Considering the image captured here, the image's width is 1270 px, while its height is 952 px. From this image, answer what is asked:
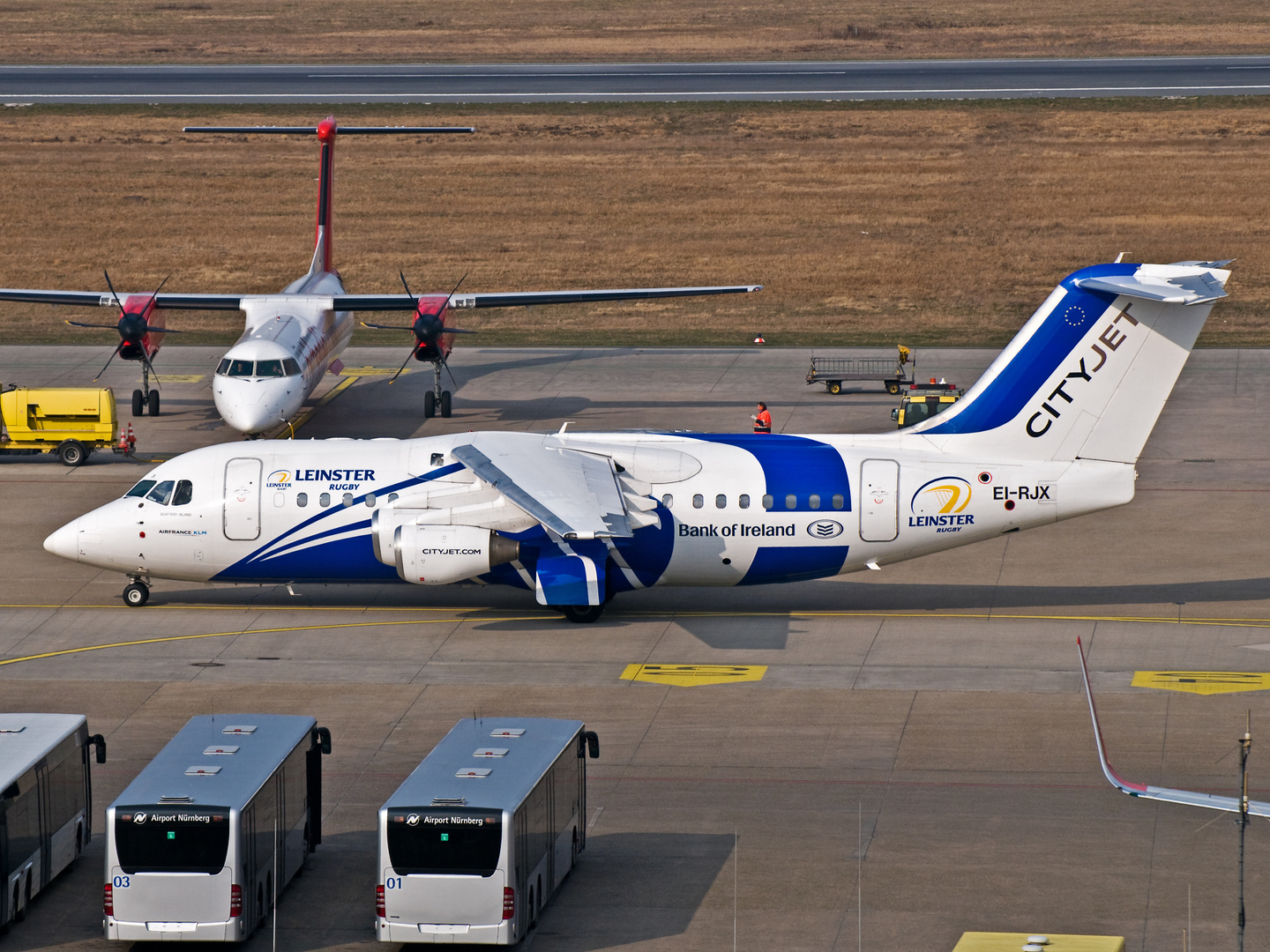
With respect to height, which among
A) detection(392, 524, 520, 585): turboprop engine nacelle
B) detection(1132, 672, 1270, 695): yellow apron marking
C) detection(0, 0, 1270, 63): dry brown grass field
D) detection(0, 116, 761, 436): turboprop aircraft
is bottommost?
detection(1132, 672, 1270, 695): yellow apron marking

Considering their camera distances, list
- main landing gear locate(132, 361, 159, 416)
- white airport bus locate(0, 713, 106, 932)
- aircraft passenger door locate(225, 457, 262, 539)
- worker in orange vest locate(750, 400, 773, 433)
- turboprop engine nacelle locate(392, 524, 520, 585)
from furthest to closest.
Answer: main landing gear locate(132, 361, 159, 416) → worker in orange vest locate(750, 400, 773, 433) → aircraft passenger door locate(225, 457, 262, 539) → turboprop engine nacelle locate(392, 524, 520, 585) → white airport bus locate(0, 713, 106, 932)

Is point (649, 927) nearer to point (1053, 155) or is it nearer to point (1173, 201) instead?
point (1173, 201)

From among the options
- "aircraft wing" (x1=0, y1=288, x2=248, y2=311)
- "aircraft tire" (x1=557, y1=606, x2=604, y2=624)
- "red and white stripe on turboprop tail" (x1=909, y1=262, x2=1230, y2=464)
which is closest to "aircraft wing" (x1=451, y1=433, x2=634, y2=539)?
"aircraft tire" (x1=557, y1=606, x2=604, y2=624)

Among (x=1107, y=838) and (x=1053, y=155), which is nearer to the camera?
(x=1107, y=838)

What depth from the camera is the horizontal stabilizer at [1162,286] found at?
31.2 meters

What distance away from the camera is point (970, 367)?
56.6 metres

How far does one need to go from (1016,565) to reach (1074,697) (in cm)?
866

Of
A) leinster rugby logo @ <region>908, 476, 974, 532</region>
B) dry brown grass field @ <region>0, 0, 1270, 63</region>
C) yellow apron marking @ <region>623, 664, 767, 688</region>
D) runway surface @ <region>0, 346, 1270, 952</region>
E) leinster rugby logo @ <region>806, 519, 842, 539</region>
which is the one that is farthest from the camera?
dry brown grass field @ <region>0, 0, 1270, 63</region>

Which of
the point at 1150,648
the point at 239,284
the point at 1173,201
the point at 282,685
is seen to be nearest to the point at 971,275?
the point at 1173,201

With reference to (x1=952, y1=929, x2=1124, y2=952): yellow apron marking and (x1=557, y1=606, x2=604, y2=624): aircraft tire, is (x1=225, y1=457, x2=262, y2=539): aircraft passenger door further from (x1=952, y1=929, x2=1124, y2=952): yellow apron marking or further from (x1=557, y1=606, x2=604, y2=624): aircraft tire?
(x1=952, y1=929, x2=1124, y2=952): yellow apron marking

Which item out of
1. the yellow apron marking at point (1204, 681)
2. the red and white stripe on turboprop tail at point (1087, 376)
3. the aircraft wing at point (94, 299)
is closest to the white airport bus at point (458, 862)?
the yellow apron marking at point (1204, 681)

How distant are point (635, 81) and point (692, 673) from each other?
76266mm

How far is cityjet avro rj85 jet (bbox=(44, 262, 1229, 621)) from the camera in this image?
32.7 metres

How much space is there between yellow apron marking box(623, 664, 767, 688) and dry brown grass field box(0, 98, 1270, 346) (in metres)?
31.8
